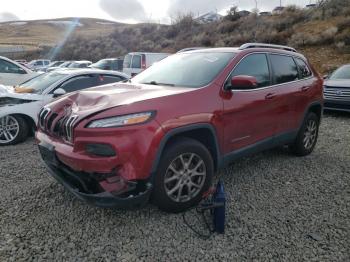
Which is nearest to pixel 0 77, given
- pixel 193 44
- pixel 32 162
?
pixel 32 162

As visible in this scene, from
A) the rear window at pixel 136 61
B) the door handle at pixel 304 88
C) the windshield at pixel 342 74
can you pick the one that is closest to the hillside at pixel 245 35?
the windshield at pixel 342 74

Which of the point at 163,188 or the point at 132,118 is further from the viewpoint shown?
the point at 163,188

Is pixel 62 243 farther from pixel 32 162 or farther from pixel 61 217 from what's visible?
pixel 32 162

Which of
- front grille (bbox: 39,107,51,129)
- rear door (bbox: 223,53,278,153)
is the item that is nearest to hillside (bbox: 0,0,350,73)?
rear door (bbox: 223,53,278,153)

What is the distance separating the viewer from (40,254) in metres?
2.65

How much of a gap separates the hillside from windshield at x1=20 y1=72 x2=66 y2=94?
1324 centimetres

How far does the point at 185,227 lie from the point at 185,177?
1.57 feet

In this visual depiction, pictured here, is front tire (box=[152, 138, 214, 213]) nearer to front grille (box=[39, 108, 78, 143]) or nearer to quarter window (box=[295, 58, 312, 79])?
front grille (box=[39, 108, 78, 143])

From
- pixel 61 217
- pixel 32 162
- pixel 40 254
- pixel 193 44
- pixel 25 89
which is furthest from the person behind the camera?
pixel 193 44

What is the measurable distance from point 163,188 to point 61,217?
1114 mm

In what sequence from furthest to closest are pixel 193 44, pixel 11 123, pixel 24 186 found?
1. pixel 193 44
2. pixel 11 123
3. pixel 24 186

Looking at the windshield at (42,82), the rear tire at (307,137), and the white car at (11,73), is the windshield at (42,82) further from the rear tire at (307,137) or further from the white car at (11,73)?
the rear tire at (307,137)

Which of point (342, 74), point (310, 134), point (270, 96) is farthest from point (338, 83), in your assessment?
point (270, 96)

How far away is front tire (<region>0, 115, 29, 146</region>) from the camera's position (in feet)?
18.9
